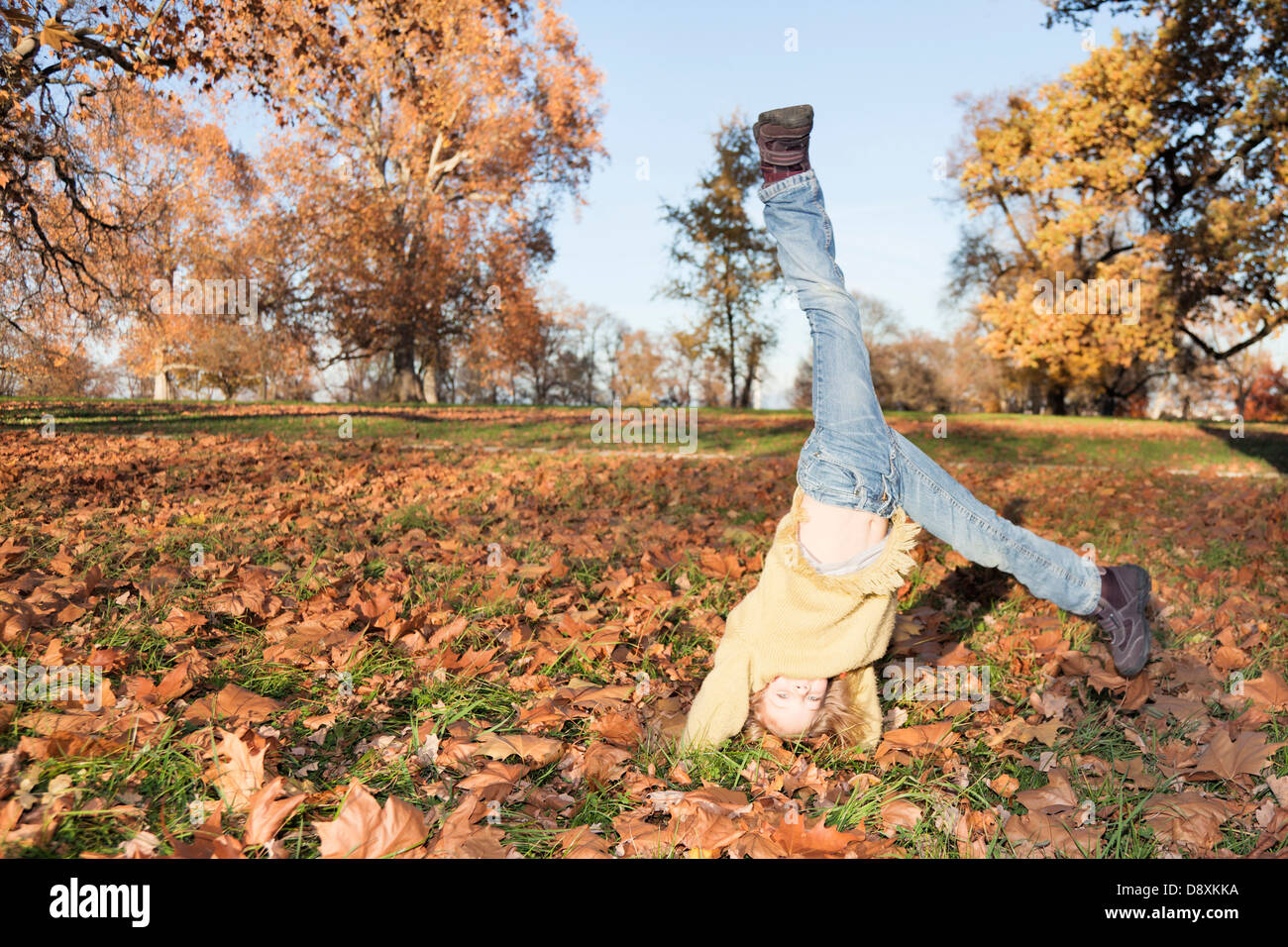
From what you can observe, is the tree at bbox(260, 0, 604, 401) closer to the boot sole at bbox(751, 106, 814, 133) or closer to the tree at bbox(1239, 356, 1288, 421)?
the boot sole at bbox(751, 106, 814, 133)

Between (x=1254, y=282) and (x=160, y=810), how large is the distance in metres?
23.5

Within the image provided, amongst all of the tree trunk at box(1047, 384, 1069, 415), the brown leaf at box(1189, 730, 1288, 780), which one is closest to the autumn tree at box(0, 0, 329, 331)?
the brown leaf at box(1189, 730, 1288, 780)

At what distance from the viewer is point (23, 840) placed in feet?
6.37

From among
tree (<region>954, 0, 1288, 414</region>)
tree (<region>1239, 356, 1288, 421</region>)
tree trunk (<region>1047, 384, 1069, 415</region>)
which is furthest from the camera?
tree (<region>1239, 356, 1288, 421</region>)

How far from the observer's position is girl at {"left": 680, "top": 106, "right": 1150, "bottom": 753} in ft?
8.66

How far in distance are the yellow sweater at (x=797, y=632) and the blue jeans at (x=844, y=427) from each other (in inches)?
9.8

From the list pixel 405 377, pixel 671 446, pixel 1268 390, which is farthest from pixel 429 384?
pixel 1268 390

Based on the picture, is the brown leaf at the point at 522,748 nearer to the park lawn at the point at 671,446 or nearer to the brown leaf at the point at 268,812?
the brown leaf at the point at 268,812

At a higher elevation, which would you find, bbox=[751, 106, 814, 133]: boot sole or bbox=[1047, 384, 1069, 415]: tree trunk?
bbox=[1047, 384, 1069, 415]: tree trunk

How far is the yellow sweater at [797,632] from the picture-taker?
262 centimetres

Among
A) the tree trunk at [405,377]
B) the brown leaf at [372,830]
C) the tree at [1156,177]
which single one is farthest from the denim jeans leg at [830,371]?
the tree trunk at [405,377]

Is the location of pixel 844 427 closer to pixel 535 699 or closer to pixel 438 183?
pixel 535 699

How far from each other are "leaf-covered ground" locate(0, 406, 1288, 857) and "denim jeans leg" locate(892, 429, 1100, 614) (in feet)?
1.50
